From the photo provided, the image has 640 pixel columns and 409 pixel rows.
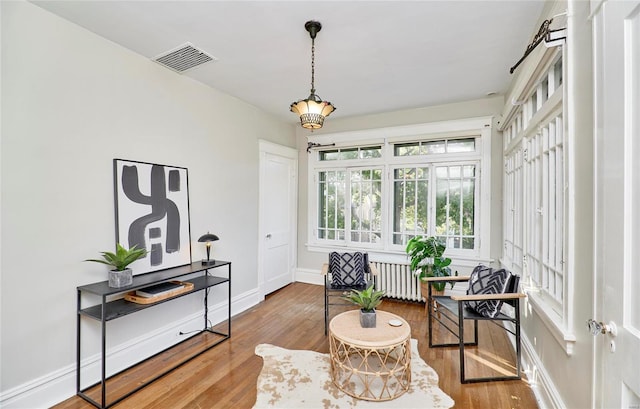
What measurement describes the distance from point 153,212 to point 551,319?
330 centimetres

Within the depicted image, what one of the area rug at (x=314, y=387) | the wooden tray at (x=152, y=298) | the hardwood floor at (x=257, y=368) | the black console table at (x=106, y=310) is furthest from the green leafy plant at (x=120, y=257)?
the area rug at (x=314, y=387)

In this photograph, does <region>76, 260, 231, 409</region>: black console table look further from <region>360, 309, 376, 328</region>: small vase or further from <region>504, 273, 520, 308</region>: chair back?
<region>504, 273, 520, 308</region>: chair back

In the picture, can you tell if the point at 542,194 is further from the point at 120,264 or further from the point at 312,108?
the point at 120,264

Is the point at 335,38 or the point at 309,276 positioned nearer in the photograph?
the point at 335,38

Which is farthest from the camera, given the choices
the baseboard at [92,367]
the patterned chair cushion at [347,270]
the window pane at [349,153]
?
the window pane at [349,153]

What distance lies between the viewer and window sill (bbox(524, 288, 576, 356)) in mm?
1622

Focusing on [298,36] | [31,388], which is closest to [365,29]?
[298,36]

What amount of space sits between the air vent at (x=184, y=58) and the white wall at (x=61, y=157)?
12cm

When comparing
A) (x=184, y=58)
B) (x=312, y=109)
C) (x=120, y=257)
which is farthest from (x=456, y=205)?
(x=120, y=257)

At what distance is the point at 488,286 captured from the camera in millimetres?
2668

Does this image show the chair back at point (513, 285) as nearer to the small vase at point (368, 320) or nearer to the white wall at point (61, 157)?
the small vase at point (368, 320)

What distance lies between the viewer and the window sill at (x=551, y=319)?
162 centimetres

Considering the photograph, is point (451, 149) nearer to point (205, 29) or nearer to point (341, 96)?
point (341, 96)

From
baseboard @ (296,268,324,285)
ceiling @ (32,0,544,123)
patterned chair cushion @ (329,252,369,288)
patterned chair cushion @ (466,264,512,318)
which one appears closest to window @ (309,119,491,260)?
baseboard @ (296,268,324,285)
